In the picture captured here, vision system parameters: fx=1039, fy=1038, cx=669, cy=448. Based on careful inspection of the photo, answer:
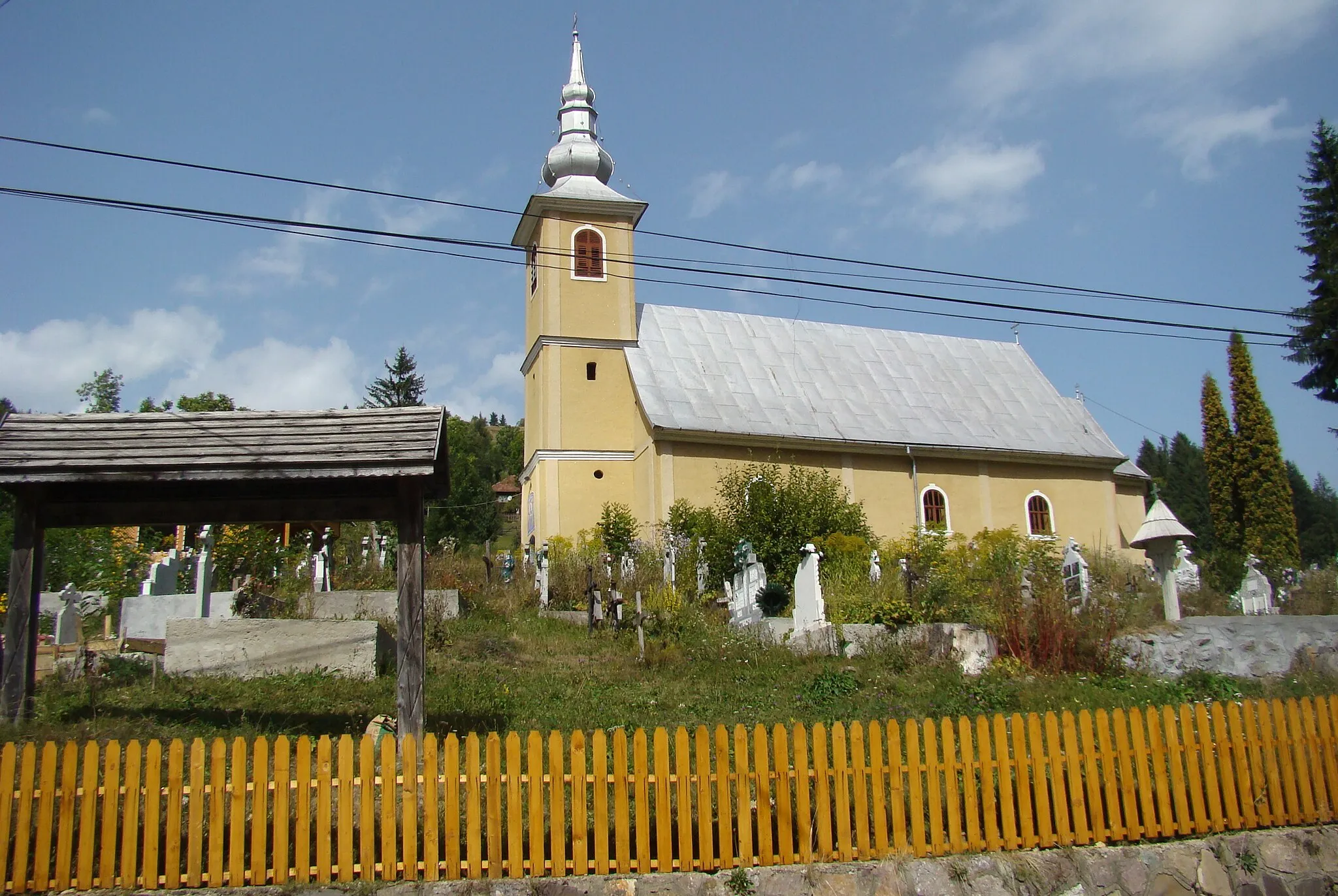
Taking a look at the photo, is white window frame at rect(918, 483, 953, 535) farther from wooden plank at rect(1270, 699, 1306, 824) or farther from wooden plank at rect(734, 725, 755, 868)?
wooden plank at rect(734, 725, 755, 868)

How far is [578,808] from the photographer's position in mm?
6750

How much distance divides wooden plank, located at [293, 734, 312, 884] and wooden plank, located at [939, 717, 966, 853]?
14.0ft

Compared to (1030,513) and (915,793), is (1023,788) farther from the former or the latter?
(1030,513)

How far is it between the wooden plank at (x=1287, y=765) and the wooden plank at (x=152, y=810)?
7581 mm

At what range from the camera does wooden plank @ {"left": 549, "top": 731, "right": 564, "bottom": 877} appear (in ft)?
21.9

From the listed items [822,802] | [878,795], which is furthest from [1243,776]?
[822,802]

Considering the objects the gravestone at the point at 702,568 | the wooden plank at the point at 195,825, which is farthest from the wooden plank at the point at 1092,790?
the gravestone at the point at 702,568

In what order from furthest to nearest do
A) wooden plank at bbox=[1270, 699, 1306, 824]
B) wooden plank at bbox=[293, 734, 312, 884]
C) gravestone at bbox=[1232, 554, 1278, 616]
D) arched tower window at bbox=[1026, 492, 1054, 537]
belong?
arched tower window at bbox=[1026, 492, 1054, 537] → gravestone at bbox=[1232, 554, 1278, 616] → wooden plank at bbox=[1270, 699, 1306, 824] → wooden plank at bbox=[293, 734, 312, 884]

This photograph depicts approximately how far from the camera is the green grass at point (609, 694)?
977 cm

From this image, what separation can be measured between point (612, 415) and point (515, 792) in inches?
842

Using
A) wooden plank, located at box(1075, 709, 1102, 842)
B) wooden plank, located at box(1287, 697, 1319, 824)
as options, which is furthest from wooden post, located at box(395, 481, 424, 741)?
wooden plank, located at box(1287, 697, 1319, 824)

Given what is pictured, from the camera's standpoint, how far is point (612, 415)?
27.8 m

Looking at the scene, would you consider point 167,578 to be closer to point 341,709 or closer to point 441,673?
point 441,673

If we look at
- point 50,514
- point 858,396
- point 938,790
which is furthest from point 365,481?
point 858,396
